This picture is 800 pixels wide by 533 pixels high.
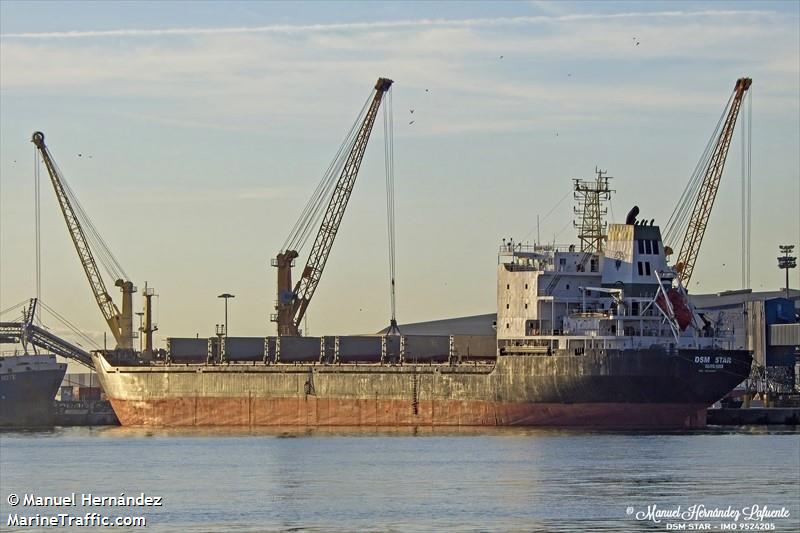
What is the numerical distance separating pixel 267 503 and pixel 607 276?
40.0m

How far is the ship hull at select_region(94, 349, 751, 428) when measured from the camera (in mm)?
89625

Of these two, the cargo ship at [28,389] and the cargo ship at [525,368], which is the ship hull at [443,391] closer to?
the cargo ship at [525,368]

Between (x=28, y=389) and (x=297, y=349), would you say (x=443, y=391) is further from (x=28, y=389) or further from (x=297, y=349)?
(x=28, y=389)

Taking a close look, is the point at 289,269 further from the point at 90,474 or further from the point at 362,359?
the point at 90,474

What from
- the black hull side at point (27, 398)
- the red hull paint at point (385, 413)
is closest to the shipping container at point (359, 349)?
the red hull paint at point (385, 413)

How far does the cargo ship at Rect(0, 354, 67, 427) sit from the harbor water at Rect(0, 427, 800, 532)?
107ft

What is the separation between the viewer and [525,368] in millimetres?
92625

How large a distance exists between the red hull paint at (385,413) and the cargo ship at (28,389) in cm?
1207

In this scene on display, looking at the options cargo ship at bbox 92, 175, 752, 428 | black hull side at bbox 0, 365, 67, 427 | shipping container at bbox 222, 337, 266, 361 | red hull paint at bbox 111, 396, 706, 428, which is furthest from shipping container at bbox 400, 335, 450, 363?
black hull side at bbox 0, 365, 67, 427

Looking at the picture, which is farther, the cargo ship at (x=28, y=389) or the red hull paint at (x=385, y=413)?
the cargo ship at (x=28, y=389)

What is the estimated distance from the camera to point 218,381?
352ft

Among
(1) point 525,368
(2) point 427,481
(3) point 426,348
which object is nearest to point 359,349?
(3) point 426,348

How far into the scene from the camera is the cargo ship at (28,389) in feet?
406

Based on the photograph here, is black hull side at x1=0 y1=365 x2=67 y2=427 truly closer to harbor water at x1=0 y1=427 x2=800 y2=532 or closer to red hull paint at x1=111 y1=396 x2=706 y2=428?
red hull paint at x1=111 y1=396 x2=706 y2=428
